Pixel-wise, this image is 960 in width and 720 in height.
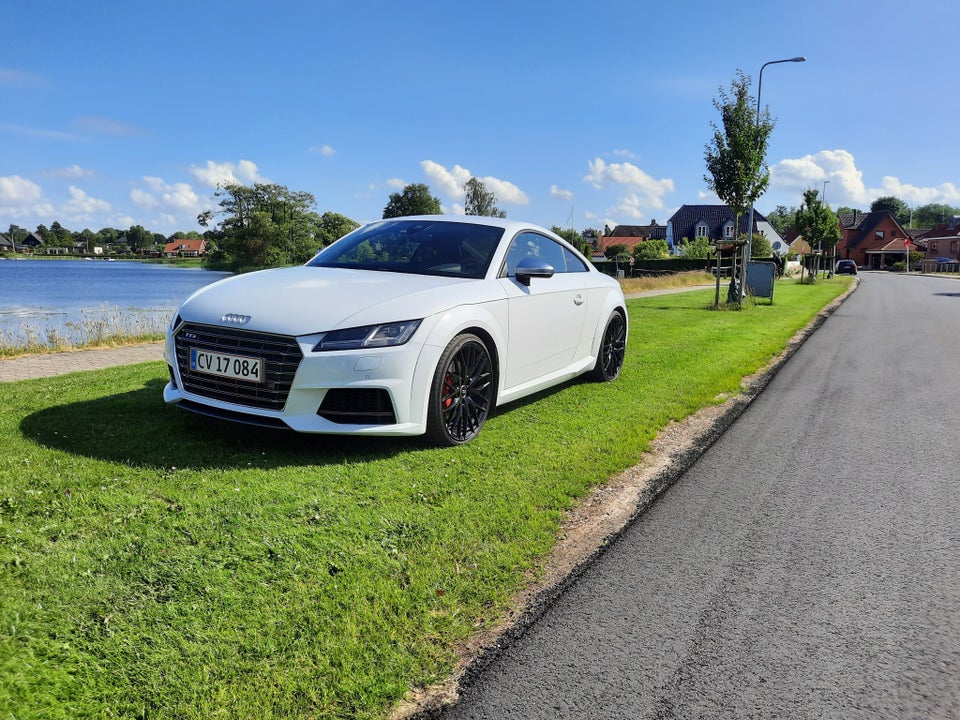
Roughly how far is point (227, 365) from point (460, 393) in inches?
61.1

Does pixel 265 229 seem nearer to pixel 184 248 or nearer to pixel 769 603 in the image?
pixel 769 603

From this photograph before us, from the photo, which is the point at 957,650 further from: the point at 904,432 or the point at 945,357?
the point at 945,357

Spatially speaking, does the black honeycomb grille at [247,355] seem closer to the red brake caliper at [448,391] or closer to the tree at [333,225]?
the red brake caliper at [448,391]

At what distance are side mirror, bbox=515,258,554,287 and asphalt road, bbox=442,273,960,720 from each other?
186 cm

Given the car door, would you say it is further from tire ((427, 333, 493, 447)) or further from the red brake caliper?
the red brake caliper

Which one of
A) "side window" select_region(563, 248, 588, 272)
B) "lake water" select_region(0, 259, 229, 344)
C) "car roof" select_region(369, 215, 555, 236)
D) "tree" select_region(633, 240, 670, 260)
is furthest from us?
"tree" select_region(633, 240, 670, 260)

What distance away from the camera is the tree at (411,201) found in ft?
311

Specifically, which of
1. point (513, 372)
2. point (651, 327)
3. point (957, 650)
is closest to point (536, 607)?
point (957, 650)

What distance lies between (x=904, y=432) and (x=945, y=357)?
5722mm

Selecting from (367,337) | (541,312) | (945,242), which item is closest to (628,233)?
(945,242)

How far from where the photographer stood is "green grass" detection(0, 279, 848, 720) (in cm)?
224

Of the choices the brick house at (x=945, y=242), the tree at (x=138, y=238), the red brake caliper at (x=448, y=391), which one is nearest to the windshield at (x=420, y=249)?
the red brake caliper at (x=448, y=391)

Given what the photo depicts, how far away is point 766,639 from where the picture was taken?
2.66 m

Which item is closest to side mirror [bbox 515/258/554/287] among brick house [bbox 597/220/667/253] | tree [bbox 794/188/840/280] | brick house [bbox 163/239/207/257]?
tree [bbox 794/188/840/280]
